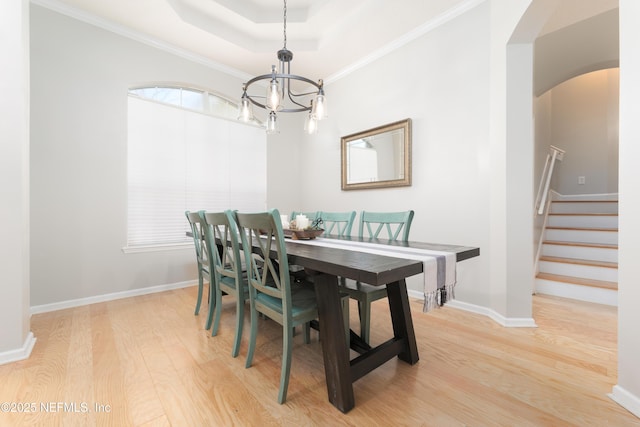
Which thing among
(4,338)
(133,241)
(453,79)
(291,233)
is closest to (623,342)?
(291,233)

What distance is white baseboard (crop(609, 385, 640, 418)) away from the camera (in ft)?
3.95

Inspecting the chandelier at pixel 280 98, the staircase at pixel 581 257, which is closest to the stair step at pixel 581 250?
the staircase at pixel 581 257

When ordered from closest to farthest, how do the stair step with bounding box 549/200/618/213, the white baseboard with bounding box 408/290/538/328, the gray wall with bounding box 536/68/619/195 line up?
the white baseboard with bounding box 408/290/538/328 < the stair step with bounding box 549/200/618/213 < the gray wall with bounding box 536/68/619/195

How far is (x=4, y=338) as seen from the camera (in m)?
1.64

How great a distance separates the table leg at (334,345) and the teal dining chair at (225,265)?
60 cm

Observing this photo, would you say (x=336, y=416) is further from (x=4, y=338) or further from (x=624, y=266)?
(x=4, y=338)

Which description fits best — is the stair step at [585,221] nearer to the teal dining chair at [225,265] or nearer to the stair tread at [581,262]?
the stair tread at [581,262]

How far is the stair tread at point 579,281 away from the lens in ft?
8.51

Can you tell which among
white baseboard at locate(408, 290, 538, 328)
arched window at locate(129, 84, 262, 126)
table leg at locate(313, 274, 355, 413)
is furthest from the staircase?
arched window at locate(129, 84, 262, 126)

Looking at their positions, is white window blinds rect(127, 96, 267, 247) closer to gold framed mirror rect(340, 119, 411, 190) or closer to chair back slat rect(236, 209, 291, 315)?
gold framed mirror rect(340, 119, 411, 190)

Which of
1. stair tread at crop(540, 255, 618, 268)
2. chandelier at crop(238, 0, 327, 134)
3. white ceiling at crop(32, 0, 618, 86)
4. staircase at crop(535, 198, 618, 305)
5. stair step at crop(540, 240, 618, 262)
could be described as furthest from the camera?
stair step at crop(540, 240, 618, 262)

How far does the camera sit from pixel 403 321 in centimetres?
162

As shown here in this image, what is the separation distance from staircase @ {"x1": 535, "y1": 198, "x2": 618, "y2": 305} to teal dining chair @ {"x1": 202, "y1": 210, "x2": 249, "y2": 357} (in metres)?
3.16

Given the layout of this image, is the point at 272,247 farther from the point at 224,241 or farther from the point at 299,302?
the point at 224,241
